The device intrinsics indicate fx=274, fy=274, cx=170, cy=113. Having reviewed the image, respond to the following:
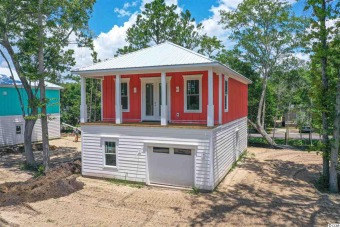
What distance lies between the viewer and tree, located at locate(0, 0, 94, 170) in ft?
47.2

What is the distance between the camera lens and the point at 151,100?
14.5 meters

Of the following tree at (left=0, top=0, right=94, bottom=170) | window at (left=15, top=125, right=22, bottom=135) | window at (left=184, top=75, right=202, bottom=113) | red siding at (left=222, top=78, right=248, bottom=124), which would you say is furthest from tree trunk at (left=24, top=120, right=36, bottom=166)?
red siding at (left=222, top=78, right=248, bottom=124)

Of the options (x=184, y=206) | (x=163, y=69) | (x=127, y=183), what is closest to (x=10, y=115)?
(x=127, y=183)

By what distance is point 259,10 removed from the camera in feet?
77.8

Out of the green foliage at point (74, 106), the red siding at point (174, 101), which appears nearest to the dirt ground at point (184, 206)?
the red siding at point (174, 101)

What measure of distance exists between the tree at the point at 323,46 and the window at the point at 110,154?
9795mm

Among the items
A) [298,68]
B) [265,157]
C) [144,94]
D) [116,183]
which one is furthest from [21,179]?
[298,68]

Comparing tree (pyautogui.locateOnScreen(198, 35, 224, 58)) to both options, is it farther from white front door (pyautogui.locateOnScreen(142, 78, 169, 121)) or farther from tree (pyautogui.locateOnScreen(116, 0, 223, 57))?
white front door (pyautogui.locateOnScreen(142, 78, 169, 121))

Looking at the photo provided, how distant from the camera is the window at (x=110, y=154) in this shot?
527 inches

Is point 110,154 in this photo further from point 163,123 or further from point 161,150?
point 163,123

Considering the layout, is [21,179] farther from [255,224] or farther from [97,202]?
[255,224]

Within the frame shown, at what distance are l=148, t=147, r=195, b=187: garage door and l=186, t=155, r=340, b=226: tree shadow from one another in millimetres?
1371

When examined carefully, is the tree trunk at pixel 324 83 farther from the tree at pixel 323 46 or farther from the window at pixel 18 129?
the window at pixel 18 129

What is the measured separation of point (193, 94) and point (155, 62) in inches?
94.1
